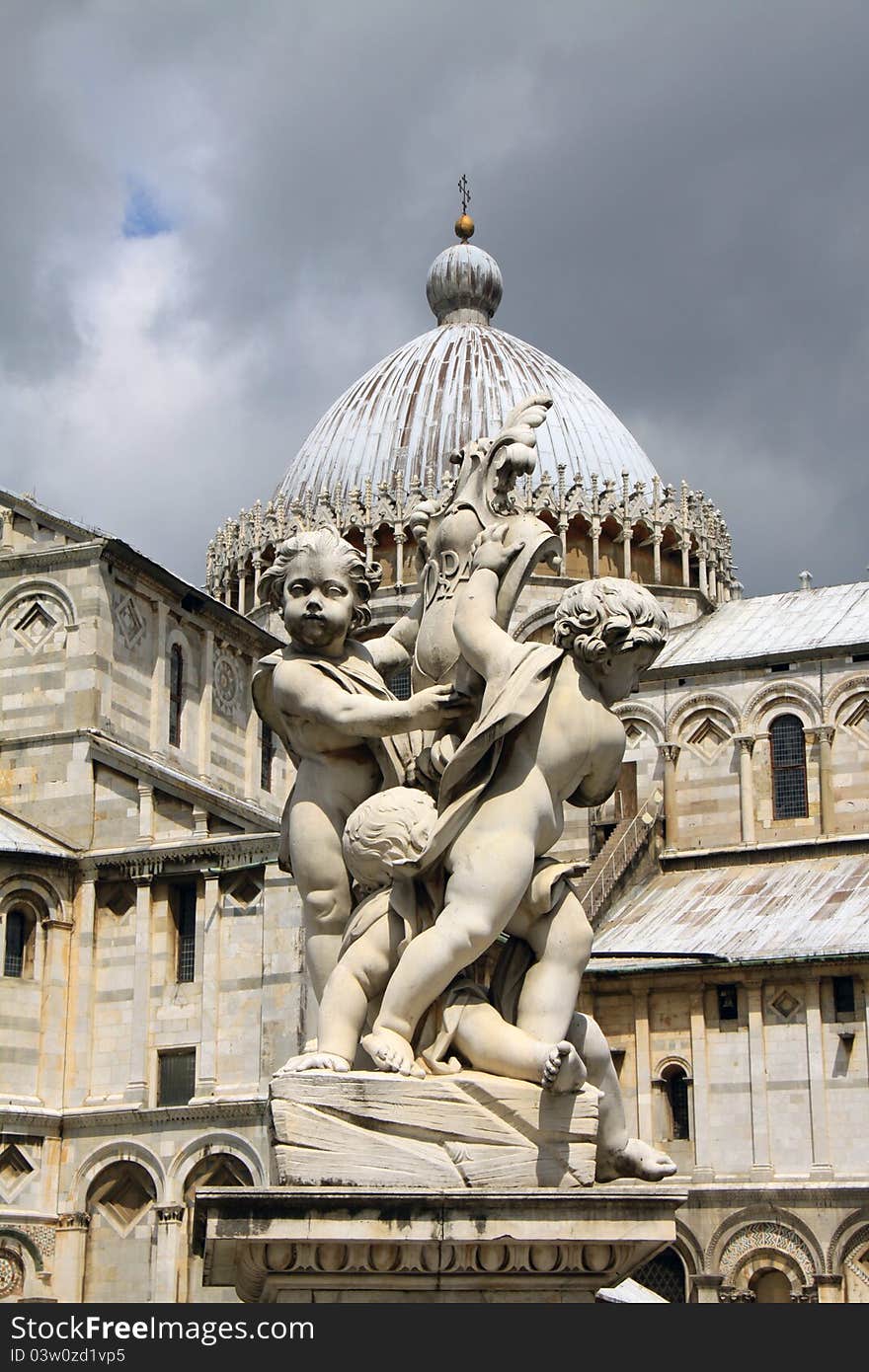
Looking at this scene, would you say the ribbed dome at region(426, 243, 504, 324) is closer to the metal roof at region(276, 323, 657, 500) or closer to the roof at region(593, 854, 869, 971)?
the metal roof at region(276, 323, 657, 500)

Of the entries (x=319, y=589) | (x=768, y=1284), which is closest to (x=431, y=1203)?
(x=319, y=589)

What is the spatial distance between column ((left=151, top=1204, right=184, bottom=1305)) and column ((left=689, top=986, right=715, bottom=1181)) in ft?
40.6

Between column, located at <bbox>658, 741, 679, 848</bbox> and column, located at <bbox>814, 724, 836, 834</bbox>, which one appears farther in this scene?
column, located at <bbox>658, 741, 679, 848</bbox>

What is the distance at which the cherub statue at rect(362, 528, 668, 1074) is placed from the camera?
10.4 m

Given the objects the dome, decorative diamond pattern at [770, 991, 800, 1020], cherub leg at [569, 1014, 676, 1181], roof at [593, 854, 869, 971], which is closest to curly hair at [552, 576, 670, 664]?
cherub leg at [569, 1014, 676, 1181]

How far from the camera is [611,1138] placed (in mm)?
10711

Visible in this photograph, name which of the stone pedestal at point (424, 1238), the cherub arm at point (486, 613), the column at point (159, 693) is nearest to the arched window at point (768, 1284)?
the column at point (159, 693)

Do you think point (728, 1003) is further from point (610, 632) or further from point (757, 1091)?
point (610, 632)

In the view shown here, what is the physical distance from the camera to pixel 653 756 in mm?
61375

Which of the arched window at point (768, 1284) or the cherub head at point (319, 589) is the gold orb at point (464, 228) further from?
the cherub head at point (319, 589)

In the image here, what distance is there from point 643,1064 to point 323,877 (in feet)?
137

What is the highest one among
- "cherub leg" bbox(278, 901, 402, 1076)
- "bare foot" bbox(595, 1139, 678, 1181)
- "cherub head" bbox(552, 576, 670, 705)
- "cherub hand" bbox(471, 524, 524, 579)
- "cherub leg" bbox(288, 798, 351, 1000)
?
"cherub hand" bbox(471, 524, 524, 579)
